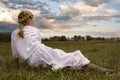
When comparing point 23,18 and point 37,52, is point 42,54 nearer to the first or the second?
point 37,52

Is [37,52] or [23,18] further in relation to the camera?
[23,18]

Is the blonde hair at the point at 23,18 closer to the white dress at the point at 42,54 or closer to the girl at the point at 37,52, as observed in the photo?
the girl at the point at 37,52

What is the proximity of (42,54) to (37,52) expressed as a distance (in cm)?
15

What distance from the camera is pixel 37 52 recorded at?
31.6 feet

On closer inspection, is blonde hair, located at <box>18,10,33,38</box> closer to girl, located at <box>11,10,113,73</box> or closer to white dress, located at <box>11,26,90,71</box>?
girl, located at <box>11,10,113,73</box>

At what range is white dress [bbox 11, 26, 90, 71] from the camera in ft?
31.0

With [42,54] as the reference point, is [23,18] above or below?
above

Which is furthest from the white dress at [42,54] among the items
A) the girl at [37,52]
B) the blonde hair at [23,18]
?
the blonde hair at [23,18]

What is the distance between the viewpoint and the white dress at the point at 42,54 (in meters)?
9.46

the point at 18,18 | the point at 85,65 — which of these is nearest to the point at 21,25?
the point at 18,18

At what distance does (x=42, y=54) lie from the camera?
9562 millimetres

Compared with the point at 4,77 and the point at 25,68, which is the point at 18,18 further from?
the point at 4,77

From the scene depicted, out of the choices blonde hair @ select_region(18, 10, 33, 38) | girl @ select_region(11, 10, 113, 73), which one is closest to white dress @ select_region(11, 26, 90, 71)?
girl @ select_region(11, 10, 113, 73)

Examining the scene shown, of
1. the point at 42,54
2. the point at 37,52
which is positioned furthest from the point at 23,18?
the point at 42,54
